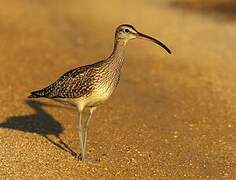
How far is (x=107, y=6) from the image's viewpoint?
105ft

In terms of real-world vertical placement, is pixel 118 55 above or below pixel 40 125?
above

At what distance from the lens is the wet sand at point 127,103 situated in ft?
36.3

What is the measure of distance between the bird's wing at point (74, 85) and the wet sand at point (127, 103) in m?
0.95

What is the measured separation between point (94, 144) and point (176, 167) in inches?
70.5

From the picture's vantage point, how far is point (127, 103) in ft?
51.2

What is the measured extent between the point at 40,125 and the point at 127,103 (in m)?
2.65

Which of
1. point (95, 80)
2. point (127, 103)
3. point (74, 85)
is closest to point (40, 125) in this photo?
point (127, 103)

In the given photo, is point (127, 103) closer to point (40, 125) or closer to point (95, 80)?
point (40, 125)

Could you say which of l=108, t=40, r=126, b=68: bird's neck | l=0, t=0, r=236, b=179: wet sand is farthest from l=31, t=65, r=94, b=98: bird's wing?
l=0, t=0, r=236, b=179: wet sand

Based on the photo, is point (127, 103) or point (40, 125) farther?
point (127, 103)

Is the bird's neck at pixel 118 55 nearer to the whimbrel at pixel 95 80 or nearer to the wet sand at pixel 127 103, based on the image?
the whimbrel at pixel 95 80

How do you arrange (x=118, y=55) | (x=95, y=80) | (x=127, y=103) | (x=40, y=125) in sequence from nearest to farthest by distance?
(x=95, y=80)
(x=118, y=55)
(x=40, y=125)
(x=127, y=103)

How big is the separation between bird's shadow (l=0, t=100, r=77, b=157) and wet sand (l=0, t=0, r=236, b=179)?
0.06 ft

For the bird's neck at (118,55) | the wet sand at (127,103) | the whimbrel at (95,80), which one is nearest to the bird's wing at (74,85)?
the whimbrel at (95,80)
